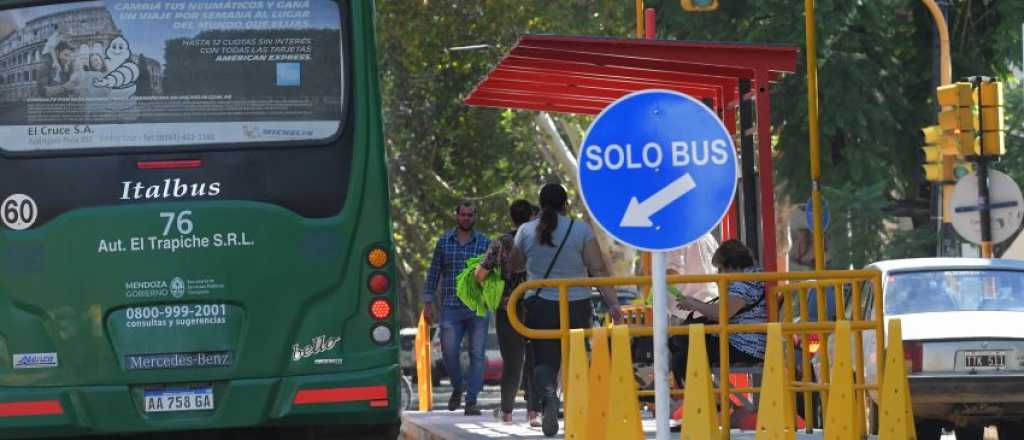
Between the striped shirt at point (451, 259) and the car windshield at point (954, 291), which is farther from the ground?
the striped shirt at point (451, 259)

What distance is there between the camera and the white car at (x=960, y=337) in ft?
48.9

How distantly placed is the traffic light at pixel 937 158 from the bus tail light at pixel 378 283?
1349cm

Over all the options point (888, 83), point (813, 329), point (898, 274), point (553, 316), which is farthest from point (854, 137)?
point (813, 329)

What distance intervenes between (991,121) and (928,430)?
7695mm

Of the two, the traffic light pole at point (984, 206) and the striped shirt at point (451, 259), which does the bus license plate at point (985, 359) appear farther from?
the traffic light pole at point (984, 206)

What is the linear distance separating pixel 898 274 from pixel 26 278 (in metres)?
6.95

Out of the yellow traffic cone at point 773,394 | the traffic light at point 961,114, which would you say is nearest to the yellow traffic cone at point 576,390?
the yellow traffic cone at point 773,394

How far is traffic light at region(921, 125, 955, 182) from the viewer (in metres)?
24.3

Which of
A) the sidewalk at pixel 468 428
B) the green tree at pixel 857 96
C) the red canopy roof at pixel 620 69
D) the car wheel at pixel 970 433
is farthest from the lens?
the green tree at pixel 857 96

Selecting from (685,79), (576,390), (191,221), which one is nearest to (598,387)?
(576,390)

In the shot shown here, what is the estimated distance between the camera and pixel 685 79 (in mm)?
15992

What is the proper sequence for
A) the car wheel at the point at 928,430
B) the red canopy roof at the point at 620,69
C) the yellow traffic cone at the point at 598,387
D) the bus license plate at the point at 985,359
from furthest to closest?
the car wheel at the point at 928,430 → the bus license plate at the point at 985,359 → the red canopy roof at the point at 620,69 → the yellow traffic cone at the point at 598,387

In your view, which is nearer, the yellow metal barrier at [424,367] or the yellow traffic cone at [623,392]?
the yellow traffic cone at [623,392]

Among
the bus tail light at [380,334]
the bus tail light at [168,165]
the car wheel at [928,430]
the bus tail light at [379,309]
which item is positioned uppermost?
the bus tail light at [168,165]
